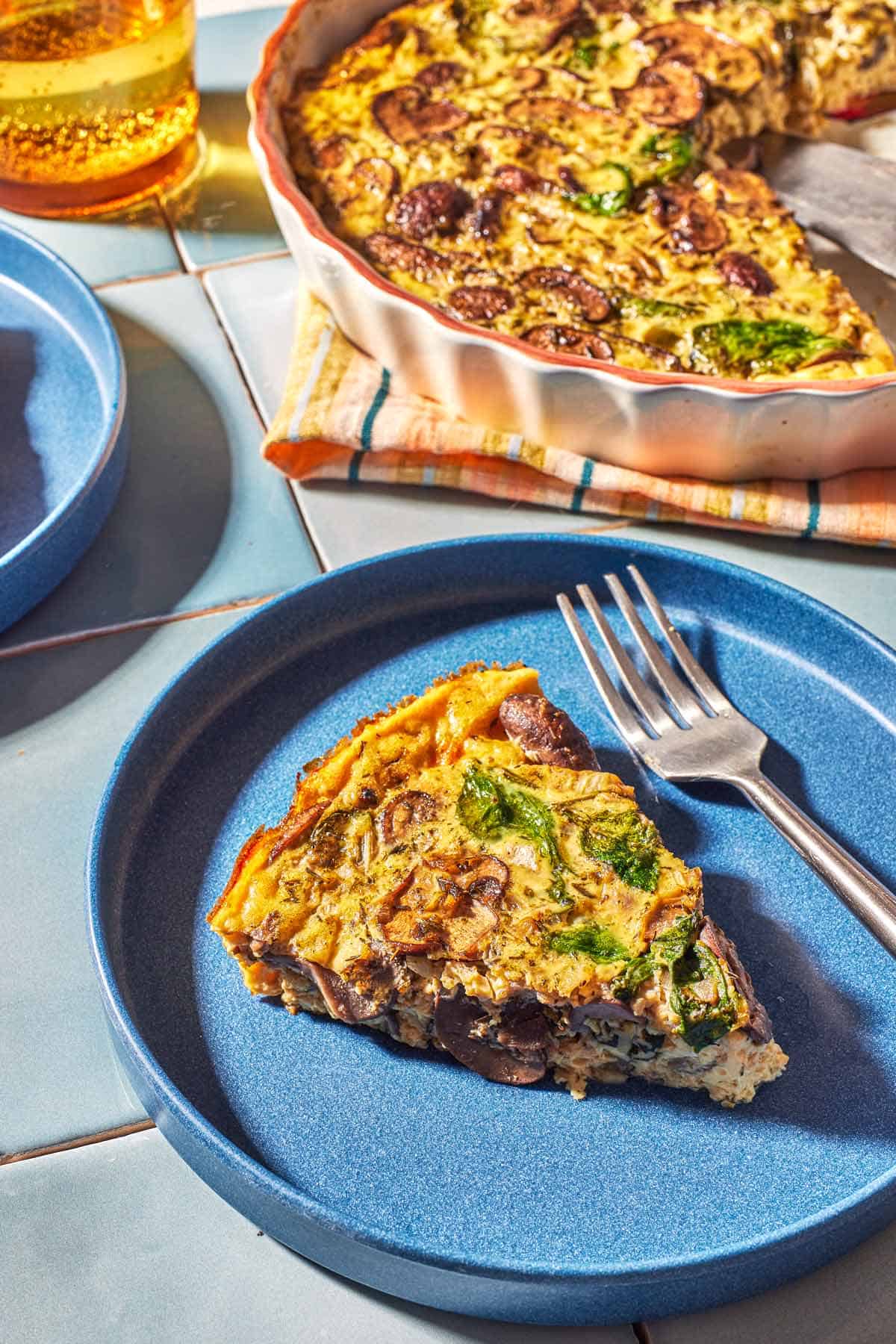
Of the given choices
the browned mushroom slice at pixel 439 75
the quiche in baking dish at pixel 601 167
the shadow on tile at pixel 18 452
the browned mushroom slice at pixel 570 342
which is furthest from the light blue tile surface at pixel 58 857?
the browned mushroom slice at pixel 439 75

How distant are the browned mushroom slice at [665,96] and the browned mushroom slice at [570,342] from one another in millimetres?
604

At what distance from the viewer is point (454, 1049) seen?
1.28 m

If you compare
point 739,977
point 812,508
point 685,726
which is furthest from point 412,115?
point 739,977

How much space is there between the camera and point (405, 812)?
1346mm


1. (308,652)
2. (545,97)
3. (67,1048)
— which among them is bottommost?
(67,1048)

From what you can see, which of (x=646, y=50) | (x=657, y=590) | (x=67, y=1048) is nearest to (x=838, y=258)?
(x=646, y=50)

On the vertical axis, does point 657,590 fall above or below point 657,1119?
above

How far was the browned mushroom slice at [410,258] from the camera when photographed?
80.2 inches

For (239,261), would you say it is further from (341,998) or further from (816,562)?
(341,998)

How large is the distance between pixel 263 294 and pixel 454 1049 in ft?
4.70

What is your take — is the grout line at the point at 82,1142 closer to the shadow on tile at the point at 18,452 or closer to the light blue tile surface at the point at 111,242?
the shadow on tile at the point at 18,452

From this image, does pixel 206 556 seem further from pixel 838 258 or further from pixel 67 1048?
pixel 838 258

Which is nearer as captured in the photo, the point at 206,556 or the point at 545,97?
the point at 206,556

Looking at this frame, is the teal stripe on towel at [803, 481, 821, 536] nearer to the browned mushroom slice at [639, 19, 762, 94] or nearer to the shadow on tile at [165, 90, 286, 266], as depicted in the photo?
the browned mushroom slice at [639, 19, 762, 94]
